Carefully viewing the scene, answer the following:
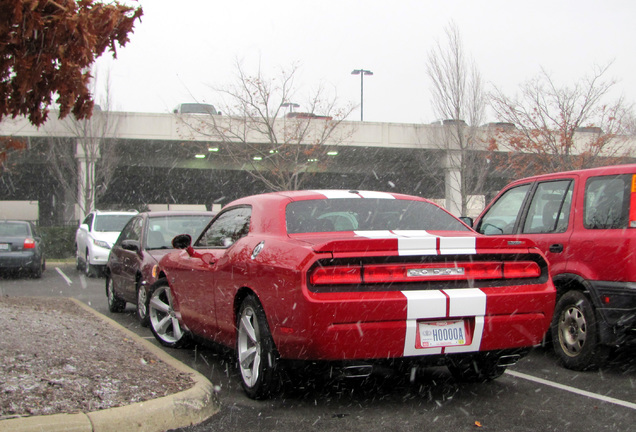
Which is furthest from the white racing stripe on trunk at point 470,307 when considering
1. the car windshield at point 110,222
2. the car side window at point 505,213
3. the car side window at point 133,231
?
the car windshield at point 110,222

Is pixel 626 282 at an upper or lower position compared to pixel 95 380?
upper

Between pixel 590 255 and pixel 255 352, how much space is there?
10.5 ft

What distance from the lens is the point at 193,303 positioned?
21.8 feet

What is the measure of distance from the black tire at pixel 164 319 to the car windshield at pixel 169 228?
1.72 meters

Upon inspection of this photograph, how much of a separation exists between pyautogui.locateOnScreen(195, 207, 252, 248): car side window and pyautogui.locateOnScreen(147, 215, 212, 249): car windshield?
9.61 feet

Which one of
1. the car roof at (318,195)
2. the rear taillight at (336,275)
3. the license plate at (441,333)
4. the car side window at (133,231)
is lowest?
the license plate at (441,333)

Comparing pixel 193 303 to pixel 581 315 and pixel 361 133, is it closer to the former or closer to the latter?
pixel 581 315

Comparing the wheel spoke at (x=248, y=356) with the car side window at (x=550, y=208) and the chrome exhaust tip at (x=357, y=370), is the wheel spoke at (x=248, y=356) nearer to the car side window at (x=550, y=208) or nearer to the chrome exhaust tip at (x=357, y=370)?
the chrome exhaust tip at (x=357, y=370)

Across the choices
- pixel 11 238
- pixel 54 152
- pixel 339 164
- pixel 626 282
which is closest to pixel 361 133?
pixel 339 164

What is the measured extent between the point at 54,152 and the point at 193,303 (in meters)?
23.5

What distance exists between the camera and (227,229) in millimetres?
6379

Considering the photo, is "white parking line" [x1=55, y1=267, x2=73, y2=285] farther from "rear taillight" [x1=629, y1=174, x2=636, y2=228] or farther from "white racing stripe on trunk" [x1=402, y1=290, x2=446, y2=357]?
"rear taillight" [x1=629, y1=174, x2=636, y2=228]

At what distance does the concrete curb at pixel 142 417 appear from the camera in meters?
4.15

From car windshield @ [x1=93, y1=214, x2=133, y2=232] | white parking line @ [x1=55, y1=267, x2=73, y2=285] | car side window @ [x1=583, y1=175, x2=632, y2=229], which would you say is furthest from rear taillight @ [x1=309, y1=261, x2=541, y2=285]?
car windshield @ [x1=93, y1=214, x2=133, y2=232]
